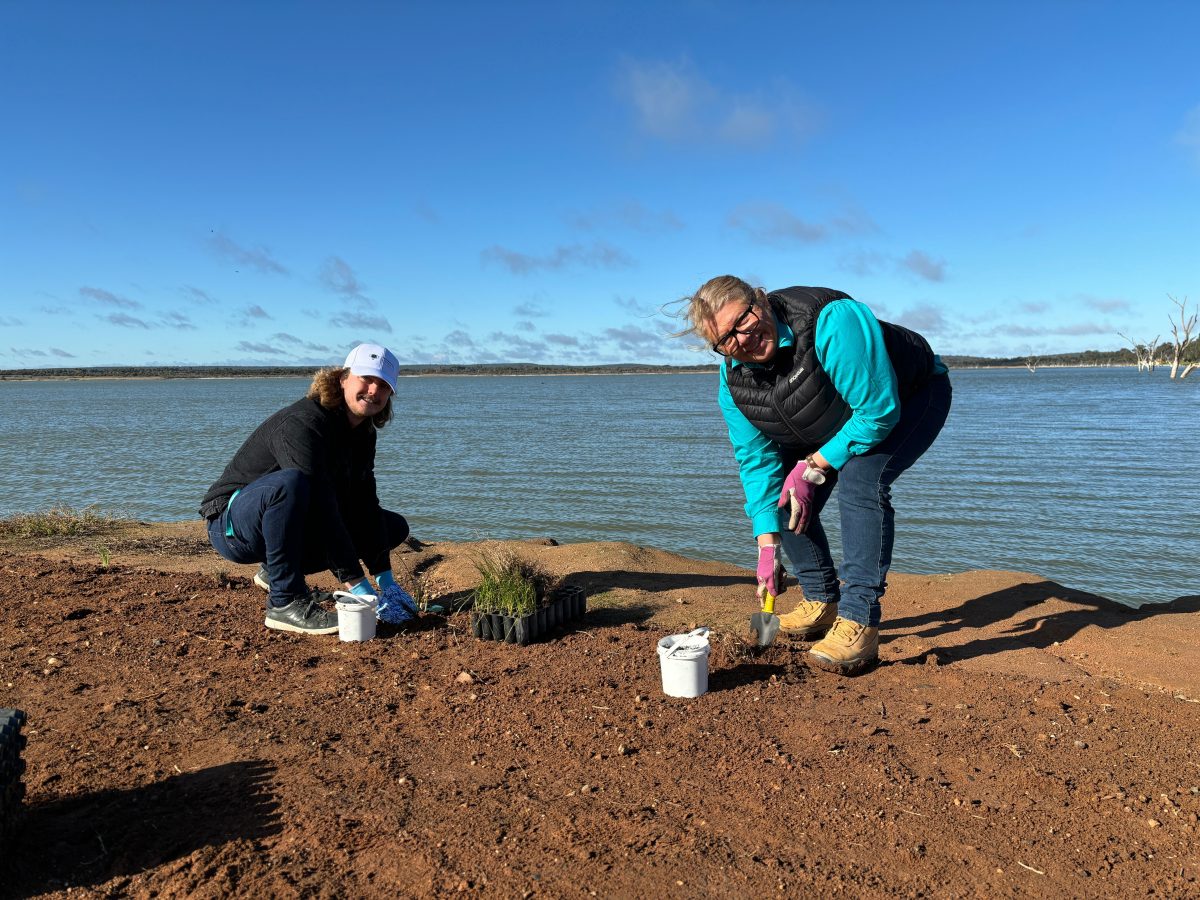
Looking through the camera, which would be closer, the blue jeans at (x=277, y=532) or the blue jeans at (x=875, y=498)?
the blue jeans at (x=875, y=498)

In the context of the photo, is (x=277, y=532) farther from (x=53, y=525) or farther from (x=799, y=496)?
(x=53, y=525)

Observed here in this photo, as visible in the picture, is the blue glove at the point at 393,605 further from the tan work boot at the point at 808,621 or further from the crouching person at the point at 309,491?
the tan work boot at the point at 808,621

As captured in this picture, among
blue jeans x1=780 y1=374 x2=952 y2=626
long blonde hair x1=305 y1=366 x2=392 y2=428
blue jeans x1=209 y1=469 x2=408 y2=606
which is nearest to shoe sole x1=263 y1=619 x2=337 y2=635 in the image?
blue jeans x1=209 y1=469 x2=408 y2=606

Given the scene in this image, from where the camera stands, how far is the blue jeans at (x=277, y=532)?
4473 millimetres

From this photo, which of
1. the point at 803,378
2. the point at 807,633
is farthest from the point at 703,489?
the point at 803,378

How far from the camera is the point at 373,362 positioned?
450 cm

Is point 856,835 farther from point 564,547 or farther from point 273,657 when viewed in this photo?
point 564,547

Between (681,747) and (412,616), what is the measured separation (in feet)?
7.23

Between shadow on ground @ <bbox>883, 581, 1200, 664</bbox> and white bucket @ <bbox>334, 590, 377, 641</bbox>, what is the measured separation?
284 cm

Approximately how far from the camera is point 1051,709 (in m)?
3.57

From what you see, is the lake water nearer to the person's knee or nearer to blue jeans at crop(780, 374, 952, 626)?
blue jeans at crop(780, 374, 952, 626)

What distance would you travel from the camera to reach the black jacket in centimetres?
449

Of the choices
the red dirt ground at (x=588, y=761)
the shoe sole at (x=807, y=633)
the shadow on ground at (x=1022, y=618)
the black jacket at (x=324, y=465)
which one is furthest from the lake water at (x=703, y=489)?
the black jacket at (x=324, y=465)

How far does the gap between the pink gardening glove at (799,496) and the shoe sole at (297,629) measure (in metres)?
2.55
